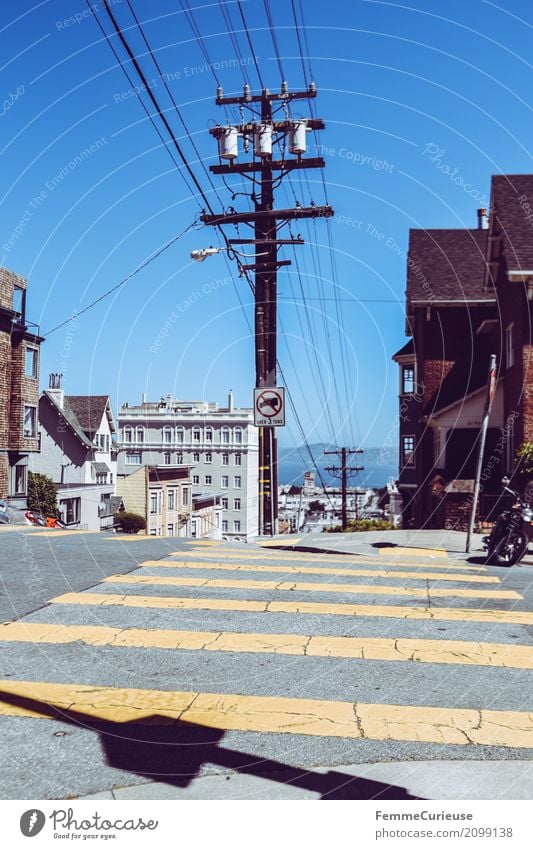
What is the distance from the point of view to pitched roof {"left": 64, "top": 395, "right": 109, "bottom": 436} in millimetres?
62750

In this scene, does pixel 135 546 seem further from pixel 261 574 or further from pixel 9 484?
pixel 9 484

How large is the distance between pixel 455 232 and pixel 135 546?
2298cm

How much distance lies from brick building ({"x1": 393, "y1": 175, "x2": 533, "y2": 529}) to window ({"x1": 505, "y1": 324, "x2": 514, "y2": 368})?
3 centimetres

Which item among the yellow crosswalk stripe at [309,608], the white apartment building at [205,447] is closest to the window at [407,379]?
the yellow crosswalk stripe at [309,608]

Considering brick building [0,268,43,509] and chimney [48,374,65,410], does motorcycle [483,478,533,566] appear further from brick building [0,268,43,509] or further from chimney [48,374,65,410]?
chimney [48,374,65,410]

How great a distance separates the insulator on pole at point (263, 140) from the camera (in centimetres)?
1864

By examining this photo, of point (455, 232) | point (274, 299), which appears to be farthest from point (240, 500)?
point (274, 299)

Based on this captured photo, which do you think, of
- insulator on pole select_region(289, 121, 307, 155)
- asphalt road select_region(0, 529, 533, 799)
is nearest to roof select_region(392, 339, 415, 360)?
insulator on pole select_region(289, 121, 307, 155)

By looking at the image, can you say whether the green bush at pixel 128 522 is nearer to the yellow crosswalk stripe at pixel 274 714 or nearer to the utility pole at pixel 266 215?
the utility pole at pixel 266 215

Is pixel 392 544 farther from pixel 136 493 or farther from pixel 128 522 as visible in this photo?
pixel 136 493

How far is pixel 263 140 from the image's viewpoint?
18.6 meters

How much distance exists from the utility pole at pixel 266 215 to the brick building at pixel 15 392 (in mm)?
23910

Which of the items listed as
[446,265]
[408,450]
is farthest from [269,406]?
[408,450]

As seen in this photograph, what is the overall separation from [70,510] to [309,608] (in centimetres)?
5057
